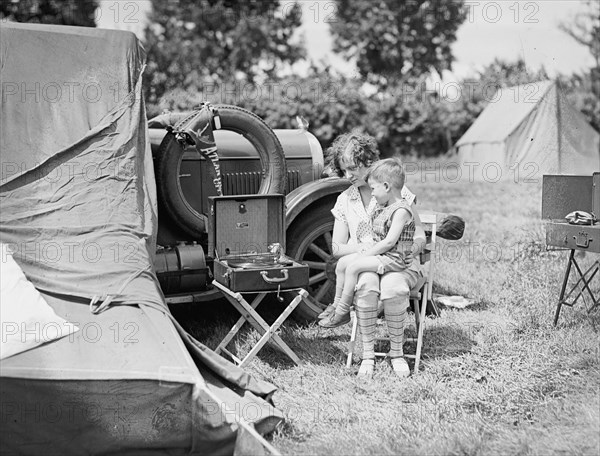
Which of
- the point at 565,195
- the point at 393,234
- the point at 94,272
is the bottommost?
the point at 94,272

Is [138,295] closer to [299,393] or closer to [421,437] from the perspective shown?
[299,393]

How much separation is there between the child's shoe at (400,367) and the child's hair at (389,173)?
118 centimetres

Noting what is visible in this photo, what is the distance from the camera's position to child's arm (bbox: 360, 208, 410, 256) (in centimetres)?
493

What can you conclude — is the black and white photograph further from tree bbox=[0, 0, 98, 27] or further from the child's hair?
tree bbox=[0, 0, 98, 27]

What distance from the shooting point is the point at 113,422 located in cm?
370

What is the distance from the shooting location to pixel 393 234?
4.94m

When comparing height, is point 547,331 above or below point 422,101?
below

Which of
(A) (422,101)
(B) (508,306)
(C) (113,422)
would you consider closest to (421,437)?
(C) (113,422)

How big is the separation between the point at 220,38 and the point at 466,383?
35193 mm

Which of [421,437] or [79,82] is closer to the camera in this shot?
[421,437]

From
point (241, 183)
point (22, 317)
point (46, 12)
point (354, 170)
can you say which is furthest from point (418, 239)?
A: point (46, 12)

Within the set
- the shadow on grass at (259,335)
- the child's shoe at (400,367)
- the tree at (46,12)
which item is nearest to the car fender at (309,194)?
the shadow on grass at (259,335)

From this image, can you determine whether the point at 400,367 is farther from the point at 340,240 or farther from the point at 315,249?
the point at 315,249

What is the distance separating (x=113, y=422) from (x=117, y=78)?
8.54ft
